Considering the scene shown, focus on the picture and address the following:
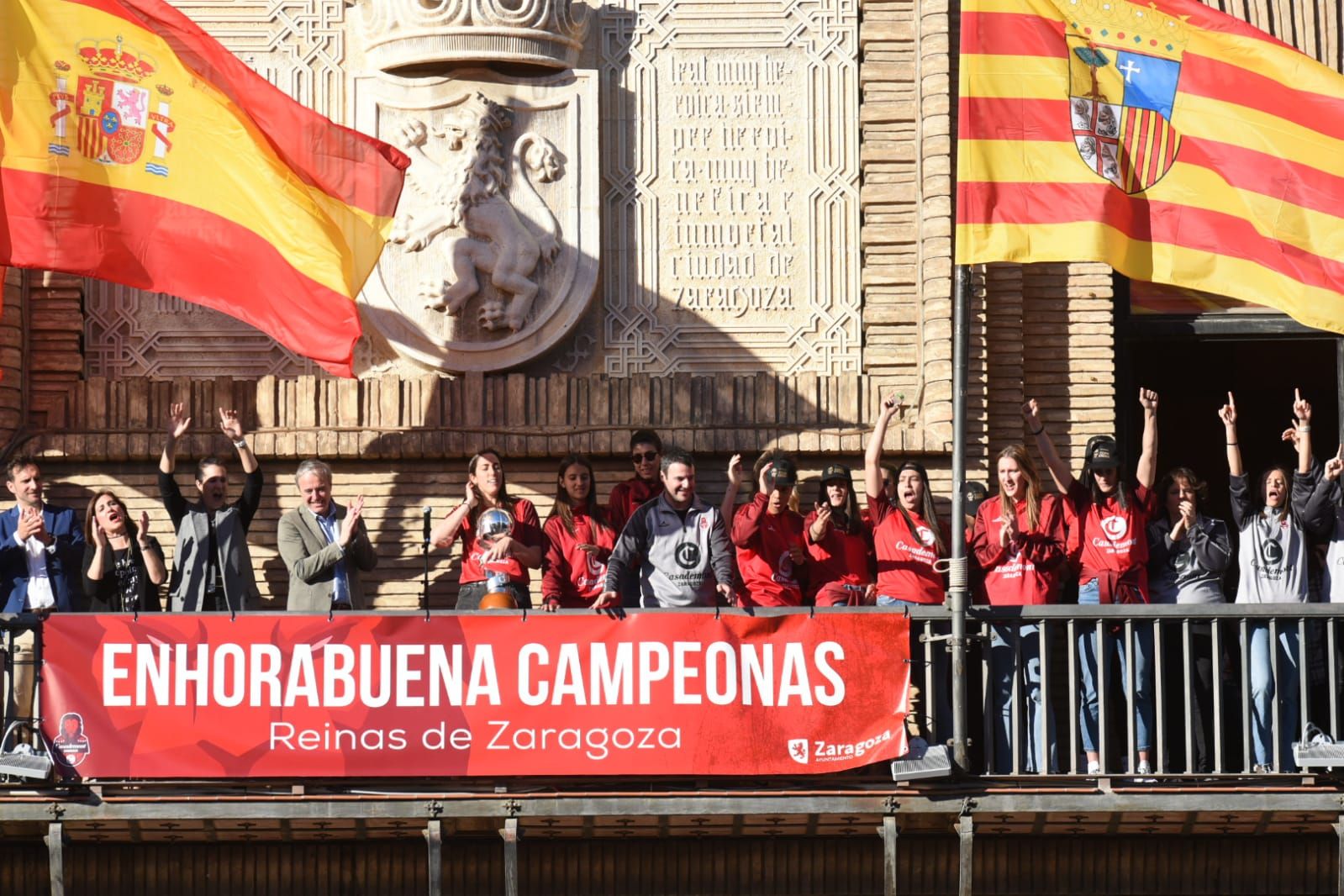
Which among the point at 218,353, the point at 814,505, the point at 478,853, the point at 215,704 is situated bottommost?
the point at 478,853

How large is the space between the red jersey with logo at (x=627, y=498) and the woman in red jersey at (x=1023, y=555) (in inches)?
72.6

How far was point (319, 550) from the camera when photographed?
43.1ft

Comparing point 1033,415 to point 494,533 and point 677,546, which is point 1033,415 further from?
point 494,533

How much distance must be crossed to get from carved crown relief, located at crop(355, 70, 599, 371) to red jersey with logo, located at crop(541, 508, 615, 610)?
187 cm

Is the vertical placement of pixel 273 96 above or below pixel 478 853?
above

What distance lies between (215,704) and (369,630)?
88cm

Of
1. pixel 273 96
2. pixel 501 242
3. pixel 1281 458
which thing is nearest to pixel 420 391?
pixel 501 242

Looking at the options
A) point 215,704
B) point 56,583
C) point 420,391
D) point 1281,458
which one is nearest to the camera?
point 215,704

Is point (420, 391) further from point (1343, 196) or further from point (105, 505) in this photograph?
point (1343, 196)

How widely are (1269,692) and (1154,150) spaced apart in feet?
9.63

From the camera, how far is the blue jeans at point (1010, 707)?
40.0ft

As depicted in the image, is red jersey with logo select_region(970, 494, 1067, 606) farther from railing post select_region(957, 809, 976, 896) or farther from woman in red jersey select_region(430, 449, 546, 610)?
woman in red jersey select_region(430, 449, 546, 610)

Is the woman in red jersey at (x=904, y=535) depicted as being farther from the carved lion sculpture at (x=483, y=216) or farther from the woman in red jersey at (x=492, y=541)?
the carved lion sculpture at (x=483, y=216)

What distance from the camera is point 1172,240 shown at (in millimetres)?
12312
